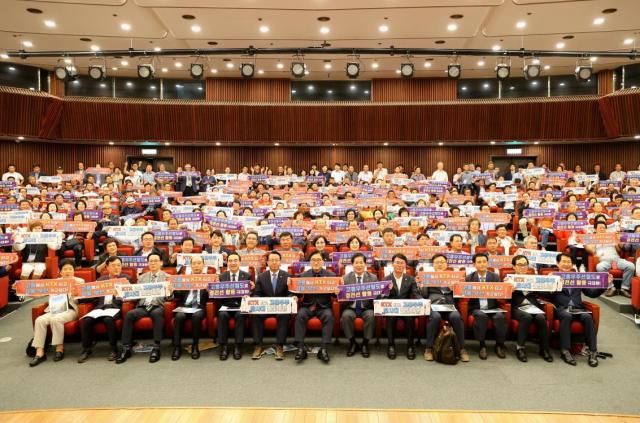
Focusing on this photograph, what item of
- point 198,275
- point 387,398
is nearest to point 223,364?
point 198,275

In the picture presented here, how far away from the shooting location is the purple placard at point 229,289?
4758 mm

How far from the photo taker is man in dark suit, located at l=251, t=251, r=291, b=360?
4.66 m

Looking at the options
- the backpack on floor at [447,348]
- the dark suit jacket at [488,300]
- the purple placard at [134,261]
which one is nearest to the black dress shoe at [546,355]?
the dark suit jacket at [488,300]

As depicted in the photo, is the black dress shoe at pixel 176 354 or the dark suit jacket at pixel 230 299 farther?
the dark suit jacket at pixel 230 299

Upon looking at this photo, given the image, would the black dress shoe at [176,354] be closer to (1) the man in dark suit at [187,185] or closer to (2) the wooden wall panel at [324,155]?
(1) the man in dark suit at [187,185]

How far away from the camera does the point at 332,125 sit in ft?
50.5

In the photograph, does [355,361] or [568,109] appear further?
[568,109]

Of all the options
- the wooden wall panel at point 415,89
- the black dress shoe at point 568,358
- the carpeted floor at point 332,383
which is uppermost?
the wooden wall panel at point 415,89

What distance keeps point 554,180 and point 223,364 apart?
10.2 m

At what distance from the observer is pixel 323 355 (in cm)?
450

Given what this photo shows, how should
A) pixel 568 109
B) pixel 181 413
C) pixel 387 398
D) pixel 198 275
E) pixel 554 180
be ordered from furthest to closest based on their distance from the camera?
pixel 568 109, pixel 554 180, pixel 198 275, pixel 387 398, pixel 181 413

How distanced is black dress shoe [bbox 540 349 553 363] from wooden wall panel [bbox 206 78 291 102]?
12885 millimetres

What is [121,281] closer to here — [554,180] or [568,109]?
[554,180]

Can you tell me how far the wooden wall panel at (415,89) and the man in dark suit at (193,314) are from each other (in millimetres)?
12094
